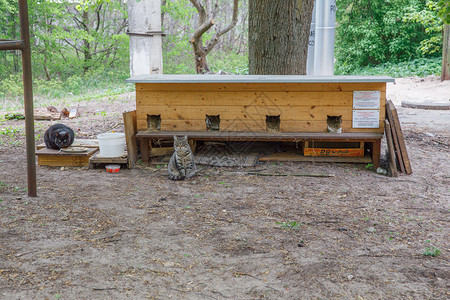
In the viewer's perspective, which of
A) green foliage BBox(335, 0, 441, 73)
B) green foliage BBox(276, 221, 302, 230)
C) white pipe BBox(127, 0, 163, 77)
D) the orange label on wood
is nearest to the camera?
green foliage BBox(276, 221, 302, 230)

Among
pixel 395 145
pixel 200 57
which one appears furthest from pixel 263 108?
pixel 200 57

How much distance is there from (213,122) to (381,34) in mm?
18244

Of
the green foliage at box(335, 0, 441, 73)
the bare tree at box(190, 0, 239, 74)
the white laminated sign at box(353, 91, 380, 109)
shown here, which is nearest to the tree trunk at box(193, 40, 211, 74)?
the bare tree at box(190, 0, 239, 74)

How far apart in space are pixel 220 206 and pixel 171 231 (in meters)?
0.86

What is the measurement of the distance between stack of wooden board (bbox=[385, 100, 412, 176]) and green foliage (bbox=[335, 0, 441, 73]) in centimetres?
1593

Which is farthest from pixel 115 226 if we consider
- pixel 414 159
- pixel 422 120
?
pixel 422 120

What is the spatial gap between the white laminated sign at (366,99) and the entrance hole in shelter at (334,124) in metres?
0.34

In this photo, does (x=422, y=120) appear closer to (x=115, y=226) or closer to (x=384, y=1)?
(x=115, y=226)

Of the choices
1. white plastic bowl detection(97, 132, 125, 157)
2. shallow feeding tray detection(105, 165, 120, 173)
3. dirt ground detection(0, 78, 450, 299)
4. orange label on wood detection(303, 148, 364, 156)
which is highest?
white plastic bowl detection(97, 132, 125, 157)

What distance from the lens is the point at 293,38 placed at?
7.44 meters

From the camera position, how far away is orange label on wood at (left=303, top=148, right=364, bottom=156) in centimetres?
631

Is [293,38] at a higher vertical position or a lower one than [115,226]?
higher

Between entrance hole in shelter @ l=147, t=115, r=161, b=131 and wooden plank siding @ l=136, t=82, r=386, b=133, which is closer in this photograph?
wooden plank siding @ l=136, t=82, r=386, b=133

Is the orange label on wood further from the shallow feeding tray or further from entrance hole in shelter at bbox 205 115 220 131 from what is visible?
the shallow feeding tray
